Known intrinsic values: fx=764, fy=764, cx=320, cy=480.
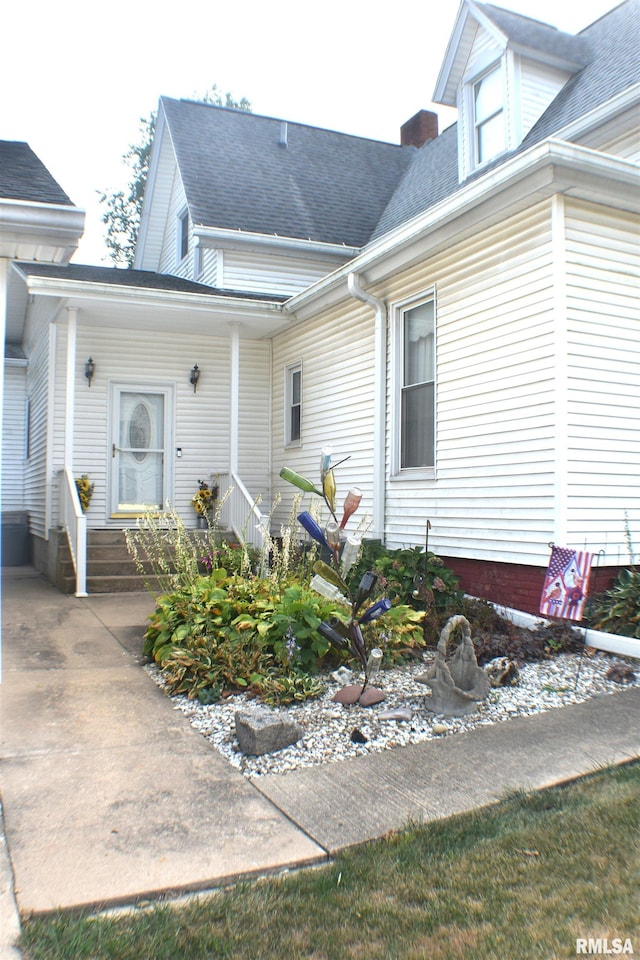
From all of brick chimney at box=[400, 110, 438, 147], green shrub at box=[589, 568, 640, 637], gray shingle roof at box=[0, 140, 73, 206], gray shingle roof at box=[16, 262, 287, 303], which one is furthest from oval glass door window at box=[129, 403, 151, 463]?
brick chimney at box=[400, 110, 438, 147]

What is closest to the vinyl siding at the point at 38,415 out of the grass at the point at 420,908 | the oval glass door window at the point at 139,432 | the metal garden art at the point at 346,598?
the oval glass door window at the point at 139,432

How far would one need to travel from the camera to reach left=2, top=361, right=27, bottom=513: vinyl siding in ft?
45.5

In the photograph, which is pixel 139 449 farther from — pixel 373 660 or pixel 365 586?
pixel 373 660

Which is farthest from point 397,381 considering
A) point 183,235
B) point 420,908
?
point 183,235

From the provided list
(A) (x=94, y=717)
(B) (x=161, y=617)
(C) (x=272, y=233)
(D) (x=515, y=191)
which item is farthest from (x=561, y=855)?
(C) (x=272, y=233)

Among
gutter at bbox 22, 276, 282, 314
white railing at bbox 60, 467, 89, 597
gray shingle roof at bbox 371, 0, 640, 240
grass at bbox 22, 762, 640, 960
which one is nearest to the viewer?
grass at bbox 22, 762, 640, 960

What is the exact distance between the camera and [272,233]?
473 inches

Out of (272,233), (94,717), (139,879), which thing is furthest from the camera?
(272,233)

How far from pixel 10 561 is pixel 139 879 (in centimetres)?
1104

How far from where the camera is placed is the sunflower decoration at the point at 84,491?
1035 cm

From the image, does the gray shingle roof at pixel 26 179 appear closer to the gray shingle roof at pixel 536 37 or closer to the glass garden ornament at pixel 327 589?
the glass garden ornament at pixel 327 589

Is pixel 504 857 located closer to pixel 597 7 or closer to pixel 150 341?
pixel 150 341

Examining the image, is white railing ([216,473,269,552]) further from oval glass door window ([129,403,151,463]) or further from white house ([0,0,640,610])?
oval glass door window ([129,403,151,463])

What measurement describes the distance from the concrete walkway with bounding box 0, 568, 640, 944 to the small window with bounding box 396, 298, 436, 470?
12.2 ft
